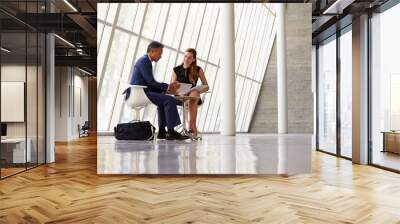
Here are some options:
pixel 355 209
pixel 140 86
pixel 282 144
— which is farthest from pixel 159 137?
pixel 355 209

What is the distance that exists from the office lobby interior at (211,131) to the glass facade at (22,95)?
0.10 feet

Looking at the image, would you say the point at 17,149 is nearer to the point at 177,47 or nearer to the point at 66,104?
the point at 177,47

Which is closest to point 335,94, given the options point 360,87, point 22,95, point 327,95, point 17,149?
point 327,95

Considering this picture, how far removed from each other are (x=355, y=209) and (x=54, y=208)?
108 inches

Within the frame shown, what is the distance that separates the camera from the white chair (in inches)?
189

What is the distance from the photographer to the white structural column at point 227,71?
4891mm

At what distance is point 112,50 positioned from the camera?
16.3 ft

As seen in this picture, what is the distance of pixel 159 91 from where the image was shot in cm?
479

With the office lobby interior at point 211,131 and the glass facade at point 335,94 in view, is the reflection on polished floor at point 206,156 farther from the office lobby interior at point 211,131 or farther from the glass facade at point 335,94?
the glass facade at point 335,94

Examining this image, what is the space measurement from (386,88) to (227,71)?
11.6 ft

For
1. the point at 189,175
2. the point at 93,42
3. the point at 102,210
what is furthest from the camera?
the point at 93,42

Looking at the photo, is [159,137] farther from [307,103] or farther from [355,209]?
[355,209]

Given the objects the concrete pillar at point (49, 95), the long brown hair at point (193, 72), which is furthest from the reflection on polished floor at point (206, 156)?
the concrete pillar at point (49, 95)

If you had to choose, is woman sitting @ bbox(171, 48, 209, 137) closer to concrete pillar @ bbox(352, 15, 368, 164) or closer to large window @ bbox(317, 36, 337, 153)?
concrete pillar @ bbox(352, 15, 368, 164)
